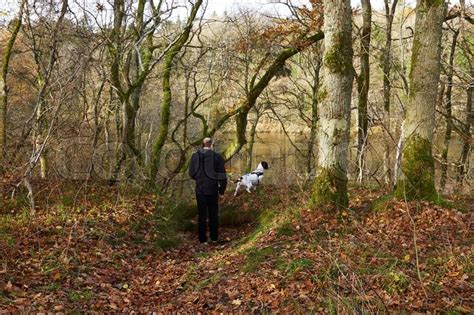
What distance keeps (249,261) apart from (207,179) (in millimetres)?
3012

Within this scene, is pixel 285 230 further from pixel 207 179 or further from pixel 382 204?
pixel 207 179

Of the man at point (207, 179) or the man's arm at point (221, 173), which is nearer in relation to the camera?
the man at point (207, 179)

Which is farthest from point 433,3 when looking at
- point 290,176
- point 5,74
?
point 5,74

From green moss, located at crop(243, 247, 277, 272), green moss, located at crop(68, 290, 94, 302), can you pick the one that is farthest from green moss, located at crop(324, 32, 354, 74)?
green moss, located at crop(68, 290, 94, 302)

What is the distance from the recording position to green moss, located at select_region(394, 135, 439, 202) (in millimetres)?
7711

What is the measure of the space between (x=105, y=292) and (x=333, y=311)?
3.48 m

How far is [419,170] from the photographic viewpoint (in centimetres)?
772

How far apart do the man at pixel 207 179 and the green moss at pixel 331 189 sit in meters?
2.49

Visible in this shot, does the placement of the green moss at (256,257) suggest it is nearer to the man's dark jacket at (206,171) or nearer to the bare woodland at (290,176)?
the bare woodland at (290,176)

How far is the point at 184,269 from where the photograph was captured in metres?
7.23

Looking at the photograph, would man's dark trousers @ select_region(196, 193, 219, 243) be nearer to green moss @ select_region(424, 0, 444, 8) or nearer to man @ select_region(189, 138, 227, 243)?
man @ select_region(189, 138, 227, 243)

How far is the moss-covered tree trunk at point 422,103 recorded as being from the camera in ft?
24.3

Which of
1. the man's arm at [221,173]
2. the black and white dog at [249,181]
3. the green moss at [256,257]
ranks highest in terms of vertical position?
the man's arm at [221,173]

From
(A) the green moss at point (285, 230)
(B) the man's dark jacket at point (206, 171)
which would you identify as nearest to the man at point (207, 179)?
(B) the man's dark jacket at point (206, 171)
